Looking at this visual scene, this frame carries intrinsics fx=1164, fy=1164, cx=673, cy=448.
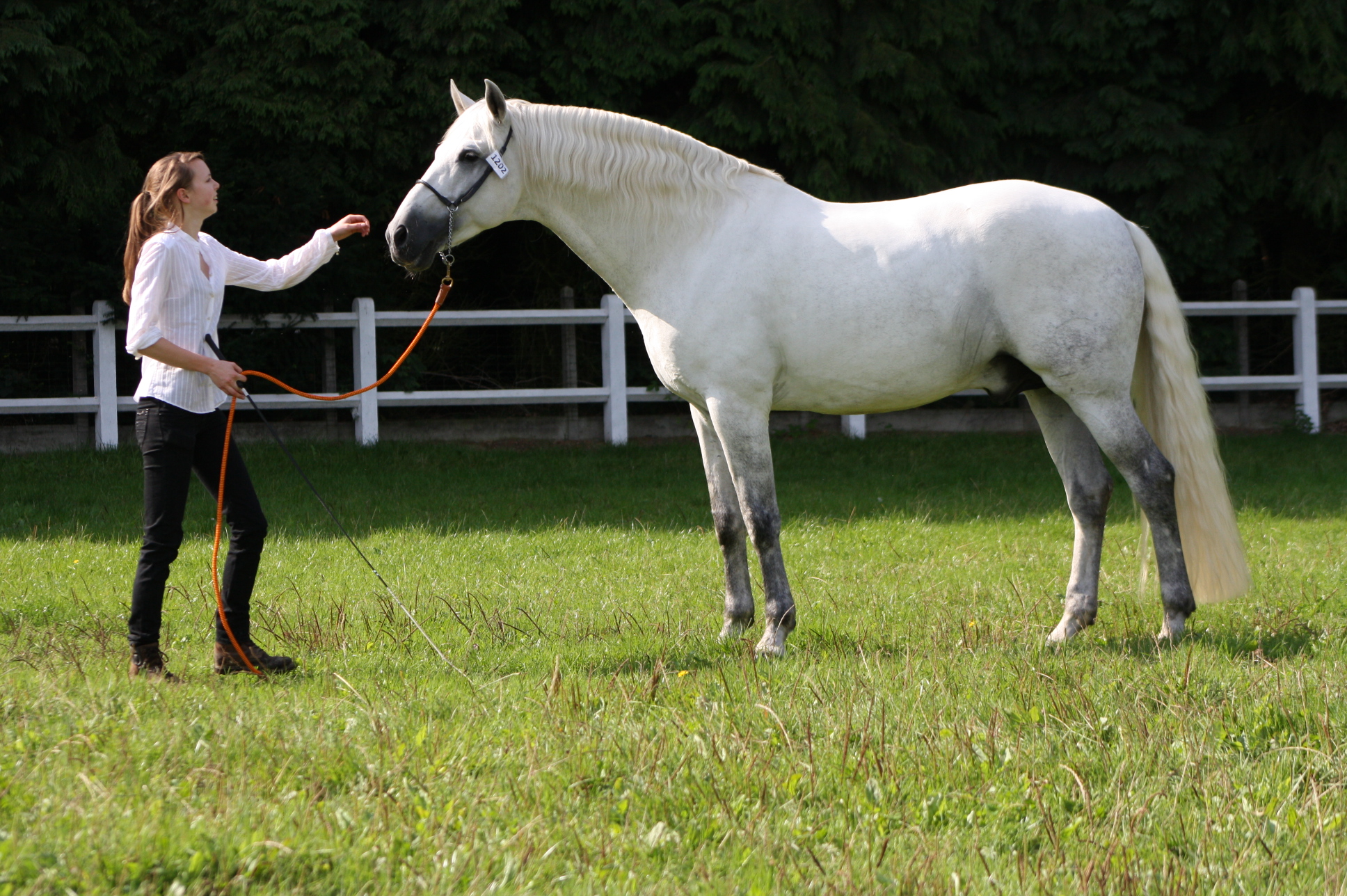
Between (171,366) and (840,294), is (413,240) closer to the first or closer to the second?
(171,366)

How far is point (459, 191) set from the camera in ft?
15.1

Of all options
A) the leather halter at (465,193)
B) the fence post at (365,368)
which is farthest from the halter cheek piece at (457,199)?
the fence post at (365,368)

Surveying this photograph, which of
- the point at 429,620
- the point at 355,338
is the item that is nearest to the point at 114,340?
the point at 355,338

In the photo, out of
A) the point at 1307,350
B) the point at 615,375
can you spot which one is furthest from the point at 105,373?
the point at 1307,350

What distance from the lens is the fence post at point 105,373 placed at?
37.3 ft

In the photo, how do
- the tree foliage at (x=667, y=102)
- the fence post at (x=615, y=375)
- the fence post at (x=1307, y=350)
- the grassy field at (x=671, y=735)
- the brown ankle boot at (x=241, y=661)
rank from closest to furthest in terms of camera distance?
1. the grassy field at (x=671, y=735)
2. the brown ankle boot at (x=241, y=661)
3. the tree foliage at (x=667, y=102)
4. the fence post at (x=615, y=375)
5. the fence post at (x=1307, y=350)

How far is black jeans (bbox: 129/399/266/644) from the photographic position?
3.99 m

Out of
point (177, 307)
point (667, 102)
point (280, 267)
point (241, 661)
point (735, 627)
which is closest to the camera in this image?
point (177, 307)

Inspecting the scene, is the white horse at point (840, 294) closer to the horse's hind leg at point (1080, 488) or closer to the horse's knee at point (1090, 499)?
the horse's hind leg at point (1080, 488)

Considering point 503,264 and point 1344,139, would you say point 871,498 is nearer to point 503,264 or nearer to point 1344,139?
point 503,264

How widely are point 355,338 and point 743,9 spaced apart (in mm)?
5474

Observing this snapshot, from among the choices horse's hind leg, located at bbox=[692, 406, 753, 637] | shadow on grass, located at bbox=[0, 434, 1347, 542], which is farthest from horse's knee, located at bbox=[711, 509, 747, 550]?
shadow on grass, located at bbox=[0, 434, 1347, 542]

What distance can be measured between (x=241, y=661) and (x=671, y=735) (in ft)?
6.08

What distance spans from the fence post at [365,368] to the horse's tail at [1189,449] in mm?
8529
